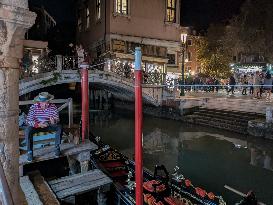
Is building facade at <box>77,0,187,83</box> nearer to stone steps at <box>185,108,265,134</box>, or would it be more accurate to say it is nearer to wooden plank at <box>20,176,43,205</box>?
stone steps at <box>185,108,265,134</box>

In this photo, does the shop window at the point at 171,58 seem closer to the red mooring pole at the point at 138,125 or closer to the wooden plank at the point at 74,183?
the wooden plank at the point at 74,183

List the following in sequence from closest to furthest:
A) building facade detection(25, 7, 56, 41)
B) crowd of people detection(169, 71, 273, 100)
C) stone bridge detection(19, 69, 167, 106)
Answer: stone bridge detection(19, 69, 167, 106) < crowd of people detection(169, 71, 273, 100) < building facade detection(25, 7, 56, 41)

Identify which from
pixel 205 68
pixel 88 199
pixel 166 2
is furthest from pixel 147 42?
pixel 88 199

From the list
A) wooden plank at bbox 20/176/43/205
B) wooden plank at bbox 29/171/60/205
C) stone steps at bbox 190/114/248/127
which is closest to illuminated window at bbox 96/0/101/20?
stone steps at bbox 190/114/248/127

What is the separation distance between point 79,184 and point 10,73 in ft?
10.2

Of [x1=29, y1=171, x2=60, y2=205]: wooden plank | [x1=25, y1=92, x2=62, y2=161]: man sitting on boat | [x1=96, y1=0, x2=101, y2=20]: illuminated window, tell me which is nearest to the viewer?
[x1=29, y1=171, x2=60, y2=205]: wooden plank

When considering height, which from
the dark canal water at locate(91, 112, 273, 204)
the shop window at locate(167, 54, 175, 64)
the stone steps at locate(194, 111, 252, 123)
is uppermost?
the shop window at locate(167, 54, 175, 64)

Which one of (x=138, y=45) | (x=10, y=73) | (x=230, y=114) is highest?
(x=138, y=45)

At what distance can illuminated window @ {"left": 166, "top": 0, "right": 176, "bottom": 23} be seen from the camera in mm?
25119

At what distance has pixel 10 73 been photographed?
2.76m

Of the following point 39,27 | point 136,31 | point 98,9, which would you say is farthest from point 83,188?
point 39,27

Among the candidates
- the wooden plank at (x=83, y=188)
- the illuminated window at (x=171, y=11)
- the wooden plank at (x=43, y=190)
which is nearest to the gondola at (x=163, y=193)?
the wooden plank at (x=83, y=188)

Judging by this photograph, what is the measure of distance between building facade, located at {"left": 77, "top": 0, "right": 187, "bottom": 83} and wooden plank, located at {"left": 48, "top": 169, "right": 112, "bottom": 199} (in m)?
15.6

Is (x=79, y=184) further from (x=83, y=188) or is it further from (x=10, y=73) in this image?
(x=10, y=73)
